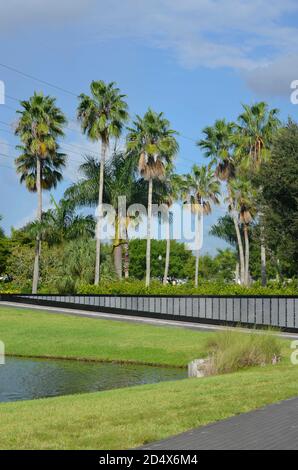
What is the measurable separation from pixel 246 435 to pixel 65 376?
1248 centimetres

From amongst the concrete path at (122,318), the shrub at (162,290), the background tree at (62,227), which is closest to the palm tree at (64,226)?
the background tree at (62,227)

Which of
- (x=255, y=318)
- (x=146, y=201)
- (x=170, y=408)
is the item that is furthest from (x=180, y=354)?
(x=146, y=201)

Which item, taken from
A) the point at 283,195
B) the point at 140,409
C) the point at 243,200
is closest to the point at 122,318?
the point at 283,195

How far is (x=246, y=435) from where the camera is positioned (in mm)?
9203

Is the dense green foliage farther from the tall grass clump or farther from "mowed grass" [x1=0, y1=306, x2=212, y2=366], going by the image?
the tall grass clump

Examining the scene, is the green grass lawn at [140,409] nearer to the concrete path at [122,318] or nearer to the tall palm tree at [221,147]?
the concrete path at [122,318]

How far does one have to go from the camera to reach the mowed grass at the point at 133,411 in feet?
29.3

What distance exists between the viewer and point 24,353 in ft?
86.4

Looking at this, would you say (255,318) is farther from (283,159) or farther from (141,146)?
(141,146)

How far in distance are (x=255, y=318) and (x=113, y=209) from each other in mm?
26397

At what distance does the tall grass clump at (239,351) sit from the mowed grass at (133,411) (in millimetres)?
2482

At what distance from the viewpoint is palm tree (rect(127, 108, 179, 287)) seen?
57.9m

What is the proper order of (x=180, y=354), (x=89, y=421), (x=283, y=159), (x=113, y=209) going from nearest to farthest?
1. (x=89, y=421)
2. (x=180, y=354)
3. (x=283, y=159)
4. (x=113, y=209)

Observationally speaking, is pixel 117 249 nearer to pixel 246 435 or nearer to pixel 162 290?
pixel 162 290
